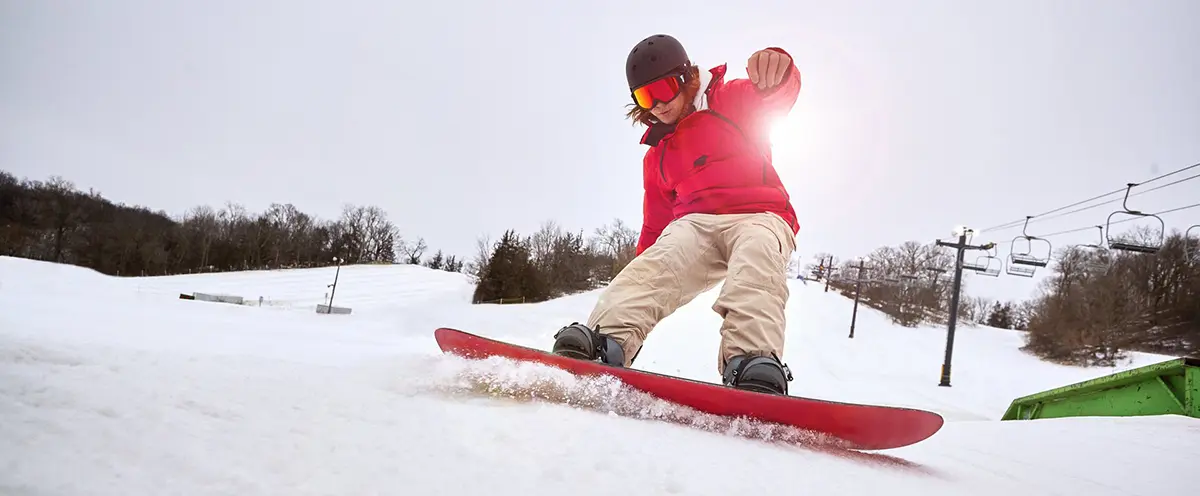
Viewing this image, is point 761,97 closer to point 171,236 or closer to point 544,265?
point 544,265

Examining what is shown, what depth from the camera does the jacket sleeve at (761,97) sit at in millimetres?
1797

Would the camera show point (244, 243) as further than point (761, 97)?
Yes

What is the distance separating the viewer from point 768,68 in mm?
1757

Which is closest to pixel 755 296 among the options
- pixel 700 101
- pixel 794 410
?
pixel 794 410

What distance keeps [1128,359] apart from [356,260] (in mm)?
58071

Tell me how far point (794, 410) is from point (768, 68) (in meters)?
1.19

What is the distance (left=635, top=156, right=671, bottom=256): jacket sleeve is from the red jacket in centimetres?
23

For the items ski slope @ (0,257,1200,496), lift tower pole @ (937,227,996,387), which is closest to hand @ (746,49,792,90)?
ski slope @ (0,257,1200,496)

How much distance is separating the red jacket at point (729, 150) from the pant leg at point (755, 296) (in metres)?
0.19

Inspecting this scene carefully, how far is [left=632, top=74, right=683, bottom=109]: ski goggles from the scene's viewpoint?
195cm

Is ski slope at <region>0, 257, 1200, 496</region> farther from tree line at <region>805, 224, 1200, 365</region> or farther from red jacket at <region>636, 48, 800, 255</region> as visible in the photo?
tree line at <region>805, 224, 1200, 365</region>

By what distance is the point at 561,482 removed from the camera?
2.13ft

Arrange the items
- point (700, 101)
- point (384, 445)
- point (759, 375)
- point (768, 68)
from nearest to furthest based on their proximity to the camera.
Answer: point (384, 445) < point (759, 375) < point (768, 68) < point (700, 101)

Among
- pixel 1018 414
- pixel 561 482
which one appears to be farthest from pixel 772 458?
pixel 1018 414
